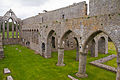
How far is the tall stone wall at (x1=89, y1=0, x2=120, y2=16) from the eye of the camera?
1266cm

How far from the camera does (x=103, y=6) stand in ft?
45.6

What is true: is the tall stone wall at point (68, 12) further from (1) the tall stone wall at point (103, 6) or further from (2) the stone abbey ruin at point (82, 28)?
(1) the tall stone wall at point (103, 6)

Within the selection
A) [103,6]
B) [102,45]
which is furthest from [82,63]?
[102,45]

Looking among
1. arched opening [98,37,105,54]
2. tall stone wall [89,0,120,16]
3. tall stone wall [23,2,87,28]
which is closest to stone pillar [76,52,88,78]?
tall stone wall [23,2,87,28]

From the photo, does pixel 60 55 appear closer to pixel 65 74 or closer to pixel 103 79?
pixel 65 74

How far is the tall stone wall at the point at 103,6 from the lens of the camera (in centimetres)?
1266

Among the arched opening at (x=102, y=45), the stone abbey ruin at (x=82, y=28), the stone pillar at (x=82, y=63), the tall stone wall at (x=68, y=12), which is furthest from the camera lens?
the arched opening at (x=102, y=45)

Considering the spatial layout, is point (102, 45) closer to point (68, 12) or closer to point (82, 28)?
point (68, 12)

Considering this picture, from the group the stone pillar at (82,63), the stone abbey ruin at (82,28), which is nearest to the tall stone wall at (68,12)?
the stone abbey ruin at (82,28)

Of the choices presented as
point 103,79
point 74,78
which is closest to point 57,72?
point 74,78

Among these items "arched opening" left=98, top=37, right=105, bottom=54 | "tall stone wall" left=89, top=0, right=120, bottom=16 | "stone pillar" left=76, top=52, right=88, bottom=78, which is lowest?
"stone pillar" left=76, top=52, right=88, bottom=78

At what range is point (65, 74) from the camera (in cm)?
1082

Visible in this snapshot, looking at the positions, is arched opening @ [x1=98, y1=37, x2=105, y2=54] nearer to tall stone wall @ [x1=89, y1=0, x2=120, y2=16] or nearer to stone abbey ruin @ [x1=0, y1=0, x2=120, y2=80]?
stone abbey ruin @ [x1=0, y1=0, x2=120, y2=80]

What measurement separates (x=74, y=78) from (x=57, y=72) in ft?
7.33
